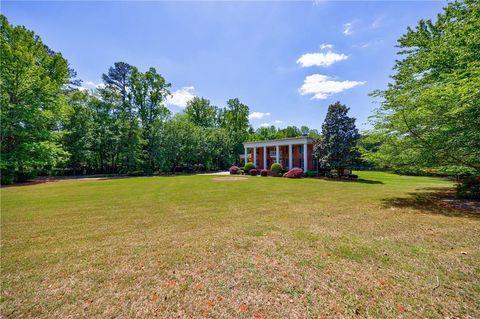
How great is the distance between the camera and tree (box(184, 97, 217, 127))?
171 ft

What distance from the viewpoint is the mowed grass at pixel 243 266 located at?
2.75 meters

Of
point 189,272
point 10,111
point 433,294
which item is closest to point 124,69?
point 10,111

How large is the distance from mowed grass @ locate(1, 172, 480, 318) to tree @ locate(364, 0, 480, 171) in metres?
3.07

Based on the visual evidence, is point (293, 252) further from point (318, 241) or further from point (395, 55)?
point (395, 55)

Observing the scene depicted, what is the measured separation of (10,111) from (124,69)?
2006 cm

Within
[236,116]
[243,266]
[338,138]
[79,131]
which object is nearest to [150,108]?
[79,131]

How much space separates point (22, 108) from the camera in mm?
19062

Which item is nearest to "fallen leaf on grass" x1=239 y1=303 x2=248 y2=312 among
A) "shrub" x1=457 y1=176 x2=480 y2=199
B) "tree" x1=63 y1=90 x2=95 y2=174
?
"shrub" x1=457 y1=176 x2=480 y2=199

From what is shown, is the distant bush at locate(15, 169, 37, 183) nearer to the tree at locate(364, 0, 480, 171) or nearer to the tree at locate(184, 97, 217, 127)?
the tree at locate(364, 0, 480, 171)

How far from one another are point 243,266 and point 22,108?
88.6ft

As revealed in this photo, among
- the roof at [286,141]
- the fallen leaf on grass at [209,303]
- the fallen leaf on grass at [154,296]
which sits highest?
the roof at [286,141]

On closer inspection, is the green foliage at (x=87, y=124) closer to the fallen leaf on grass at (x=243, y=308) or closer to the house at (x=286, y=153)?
the house at (x=286, y=153)

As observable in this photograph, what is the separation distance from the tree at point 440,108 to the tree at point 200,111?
46129mm

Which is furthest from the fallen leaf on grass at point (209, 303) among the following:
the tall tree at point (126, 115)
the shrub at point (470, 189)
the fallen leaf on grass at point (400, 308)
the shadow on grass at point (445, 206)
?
the tall tree at point (126, 115)
